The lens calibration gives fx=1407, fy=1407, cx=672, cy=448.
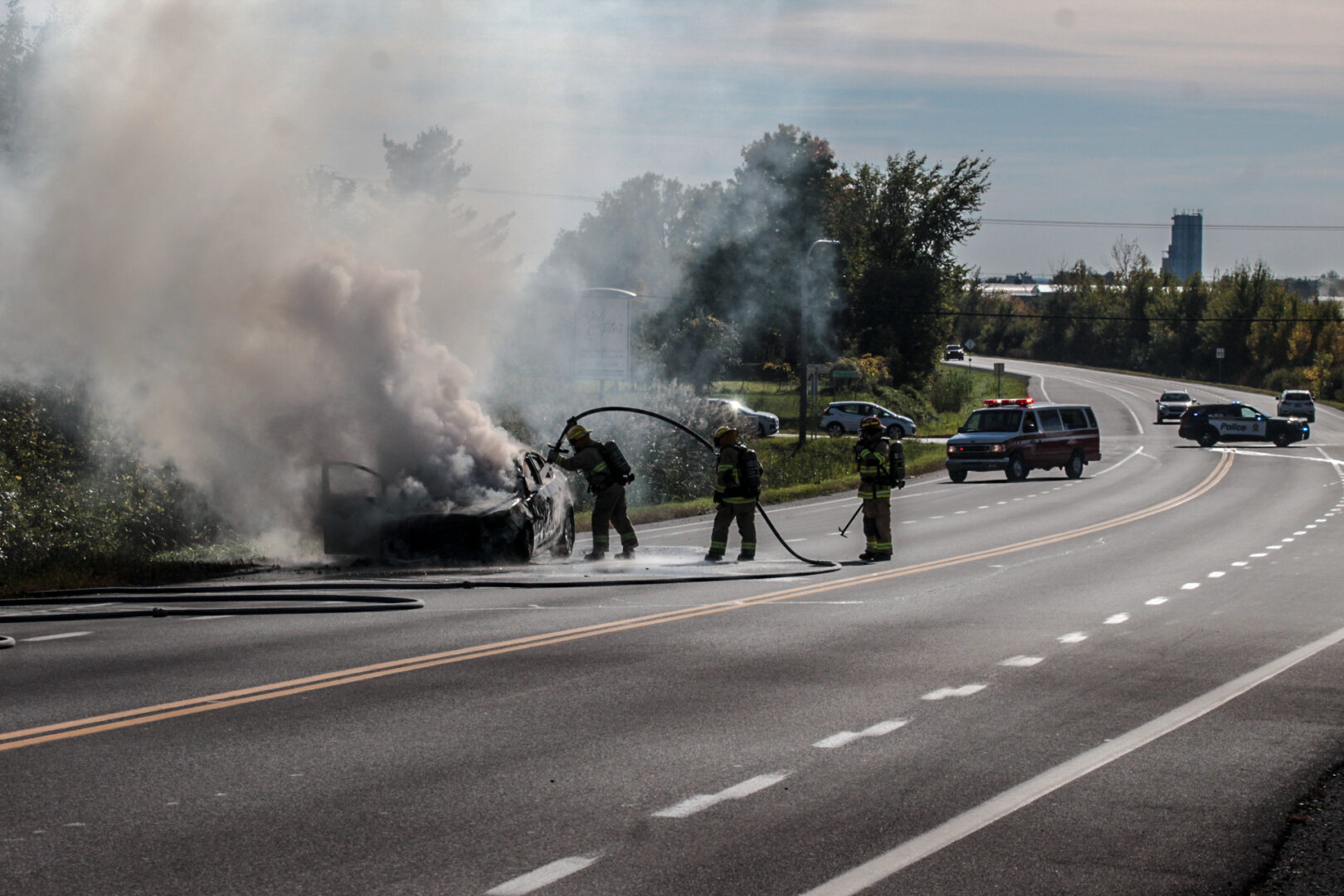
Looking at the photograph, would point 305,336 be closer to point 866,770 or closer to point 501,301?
point 866,770

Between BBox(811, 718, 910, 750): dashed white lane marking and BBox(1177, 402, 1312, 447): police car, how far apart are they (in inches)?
1785

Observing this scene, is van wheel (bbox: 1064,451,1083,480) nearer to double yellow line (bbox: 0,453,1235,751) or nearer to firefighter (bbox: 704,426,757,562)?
double yellow line (bbox: 0,453,1235,751)

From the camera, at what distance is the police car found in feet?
162

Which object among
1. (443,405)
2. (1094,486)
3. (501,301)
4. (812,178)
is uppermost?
(812,178)

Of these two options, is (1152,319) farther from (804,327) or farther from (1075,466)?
(1075,466)

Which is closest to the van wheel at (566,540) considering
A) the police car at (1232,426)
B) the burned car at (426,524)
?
the burned car at (426,524)

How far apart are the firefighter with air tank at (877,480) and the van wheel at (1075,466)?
19.6 metres

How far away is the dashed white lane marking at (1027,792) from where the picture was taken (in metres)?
4.96

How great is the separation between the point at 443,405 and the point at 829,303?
50.1 m

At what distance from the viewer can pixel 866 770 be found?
6.44m

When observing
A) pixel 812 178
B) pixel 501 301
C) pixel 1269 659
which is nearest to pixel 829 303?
pixel 812 178

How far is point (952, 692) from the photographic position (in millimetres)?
8320

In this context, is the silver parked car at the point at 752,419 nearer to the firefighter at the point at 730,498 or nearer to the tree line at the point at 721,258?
the tree line at the point at 721,258

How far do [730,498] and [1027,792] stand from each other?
33.3 ft
